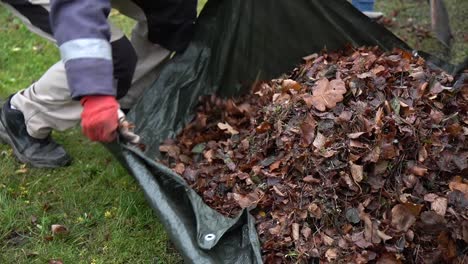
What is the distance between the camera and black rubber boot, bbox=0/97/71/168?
2648 mm

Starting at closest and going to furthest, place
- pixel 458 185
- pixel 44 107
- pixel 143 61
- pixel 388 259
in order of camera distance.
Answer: pixel 388 259
pixel 458 185
pixel 44 107
pixel 143 61

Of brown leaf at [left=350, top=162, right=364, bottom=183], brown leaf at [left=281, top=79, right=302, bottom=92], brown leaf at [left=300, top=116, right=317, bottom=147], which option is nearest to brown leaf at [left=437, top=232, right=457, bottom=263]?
brown leaf at [left=350, top=162, right=364, bottom=183]

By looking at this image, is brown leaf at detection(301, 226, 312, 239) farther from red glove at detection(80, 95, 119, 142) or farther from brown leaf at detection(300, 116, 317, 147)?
red glove at detection(80, 95, 119, 142)

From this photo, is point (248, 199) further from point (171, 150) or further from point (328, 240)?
point (171, 150)

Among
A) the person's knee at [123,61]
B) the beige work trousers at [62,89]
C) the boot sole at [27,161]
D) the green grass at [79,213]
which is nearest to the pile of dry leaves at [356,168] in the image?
the green grass at [79,213]

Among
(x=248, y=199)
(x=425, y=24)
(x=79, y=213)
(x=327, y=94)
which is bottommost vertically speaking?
(x=79, y=213)

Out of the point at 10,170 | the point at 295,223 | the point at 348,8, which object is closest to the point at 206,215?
the point at 295,223

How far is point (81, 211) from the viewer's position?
7.92 ft

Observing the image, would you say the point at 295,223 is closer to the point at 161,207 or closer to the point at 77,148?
the point at 161,207

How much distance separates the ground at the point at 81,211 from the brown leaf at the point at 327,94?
71 centimetres

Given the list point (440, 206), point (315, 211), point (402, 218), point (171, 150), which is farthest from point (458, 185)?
point (171, 150)

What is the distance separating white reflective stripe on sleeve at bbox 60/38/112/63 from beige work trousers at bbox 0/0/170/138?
20.9 inches

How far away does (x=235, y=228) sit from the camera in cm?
180

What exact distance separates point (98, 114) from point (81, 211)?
699mm
